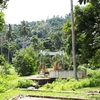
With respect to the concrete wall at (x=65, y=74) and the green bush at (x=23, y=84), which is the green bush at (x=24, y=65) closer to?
the concrete wall at (x=65, y=74)

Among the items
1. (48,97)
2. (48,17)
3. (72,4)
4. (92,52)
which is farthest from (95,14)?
(48,17)

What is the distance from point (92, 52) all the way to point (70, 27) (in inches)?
180

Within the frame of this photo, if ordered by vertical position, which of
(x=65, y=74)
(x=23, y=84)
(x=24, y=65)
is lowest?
(x=23, y=84)

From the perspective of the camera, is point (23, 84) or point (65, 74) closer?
point (23, 84)

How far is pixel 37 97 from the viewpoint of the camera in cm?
1155

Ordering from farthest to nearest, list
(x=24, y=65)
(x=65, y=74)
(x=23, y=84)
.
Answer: (x=24, y=65), (x=65, y=74), (x=23, y=84)

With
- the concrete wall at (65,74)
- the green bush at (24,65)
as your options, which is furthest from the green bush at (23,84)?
the green bush at (24,65)

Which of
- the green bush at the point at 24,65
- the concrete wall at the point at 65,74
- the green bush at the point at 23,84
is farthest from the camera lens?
the green bush at the point at 24,65

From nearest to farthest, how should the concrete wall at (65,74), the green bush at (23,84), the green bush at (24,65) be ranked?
1. the green bush at (23,84)
2. the concrete wall at (65,74)
3. the green bush at (24,65)

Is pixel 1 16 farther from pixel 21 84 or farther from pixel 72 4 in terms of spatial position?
pixel 72 4

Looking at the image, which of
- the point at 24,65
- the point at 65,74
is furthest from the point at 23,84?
the point at 24,65

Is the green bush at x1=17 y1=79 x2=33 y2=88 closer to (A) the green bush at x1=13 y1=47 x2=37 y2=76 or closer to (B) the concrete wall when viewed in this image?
(B) the concrete wall

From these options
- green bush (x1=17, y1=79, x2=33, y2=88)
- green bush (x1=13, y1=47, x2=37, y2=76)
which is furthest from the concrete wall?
green bush (x1=13, y1=47, x2=37, y2=76)

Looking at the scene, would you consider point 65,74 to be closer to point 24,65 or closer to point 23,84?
point 23,84
